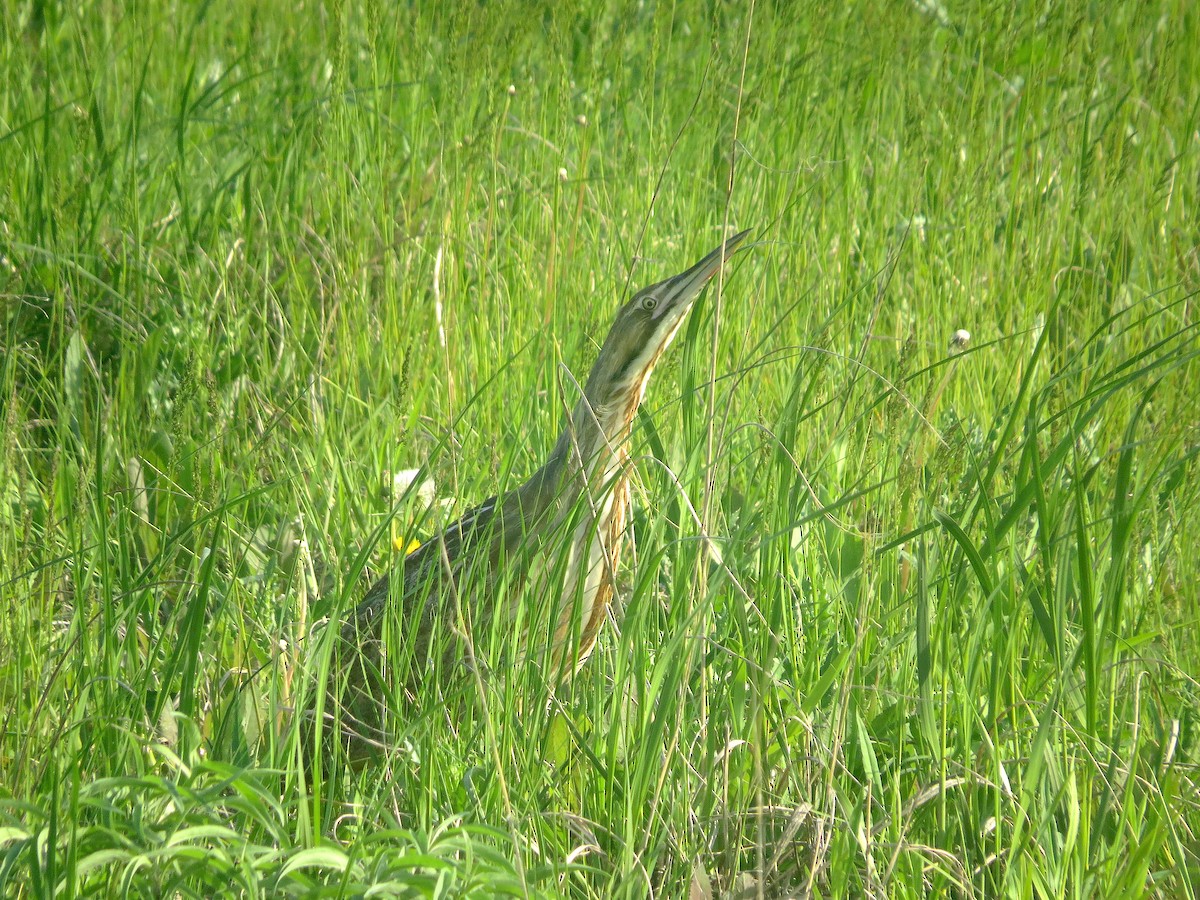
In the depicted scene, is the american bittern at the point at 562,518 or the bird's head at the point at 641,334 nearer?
the american bittern at the point at 562,518

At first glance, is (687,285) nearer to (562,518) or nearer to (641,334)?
(641,334)

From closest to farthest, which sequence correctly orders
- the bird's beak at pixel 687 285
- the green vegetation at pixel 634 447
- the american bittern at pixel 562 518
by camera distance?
the green vegetation at pixel 634 447 < the american bittern at pixel 562 518 < the bird's beak at pixel 687 285

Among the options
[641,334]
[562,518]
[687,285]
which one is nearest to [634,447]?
[641,334]

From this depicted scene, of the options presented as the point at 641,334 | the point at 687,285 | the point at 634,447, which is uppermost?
the point at 687,285

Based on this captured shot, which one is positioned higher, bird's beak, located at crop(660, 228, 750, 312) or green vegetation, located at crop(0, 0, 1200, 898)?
bird's beak, located at crop(660, 228, 750, 312)

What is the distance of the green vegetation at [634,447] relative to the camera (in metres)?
1.58

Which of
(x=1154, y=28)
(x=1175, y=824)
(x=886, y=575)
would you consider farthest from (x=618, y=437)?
(x=1154, y=28)

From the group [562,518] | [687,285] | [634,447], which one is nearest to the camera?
[562,518]

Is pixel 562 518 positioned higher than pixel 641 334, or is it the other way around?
pixel 641 334

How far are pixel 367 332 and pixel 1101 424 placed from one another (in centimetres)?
152

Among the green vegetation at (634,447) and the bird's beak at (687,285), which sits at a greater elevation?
the bird's beak at (687,285)

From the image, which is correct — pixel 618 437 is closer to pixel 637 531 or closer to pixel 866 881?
pixel 637 531

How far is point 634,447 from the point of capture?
2.39 m

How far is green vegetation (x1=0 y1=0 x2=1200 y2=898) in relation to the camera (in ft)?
5.19
